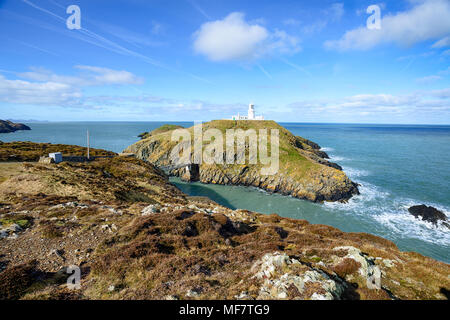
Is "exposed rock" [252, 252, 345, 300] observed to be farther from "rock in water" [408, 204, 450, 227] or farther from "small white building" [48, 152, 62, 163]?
"small white building" [48, 152, 62, 163]

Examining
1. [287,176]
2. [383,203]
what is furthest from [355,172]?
[287,176]

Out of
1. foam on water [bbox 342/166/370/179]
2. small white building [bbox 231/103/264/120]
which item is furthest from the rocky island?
small white building [bbox 231/103/264/120]

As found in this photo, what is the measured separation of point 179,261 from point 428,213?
148 ft

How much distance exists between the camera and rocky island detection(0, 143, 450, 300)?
25.1ft

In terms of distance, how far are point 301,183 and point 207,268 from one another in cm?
4242

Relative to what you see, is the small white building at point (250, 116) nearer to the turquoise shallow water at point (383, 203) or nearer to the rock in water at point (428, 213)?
the turquoise shallow water at point (383, 203)

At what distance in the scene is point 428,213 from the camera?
34.6 m

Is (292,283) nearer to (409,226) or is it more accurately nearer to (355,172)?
(409,226)

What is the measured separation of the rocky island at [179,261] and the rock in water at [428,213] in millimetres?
25167

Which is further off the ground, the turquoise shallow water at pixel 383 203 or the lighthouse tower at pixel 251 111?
the lighthouse tower at pixel 251 111

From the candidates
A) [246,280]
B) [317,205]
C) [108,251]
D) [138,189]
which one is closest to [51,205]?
[108,251]

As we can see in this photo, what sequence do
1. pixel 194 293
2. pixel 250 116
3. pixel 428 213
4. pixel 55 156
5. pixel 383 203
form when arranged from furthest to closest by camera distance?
pixel 250 116
pixel 383 203
pixel 55 156
pixel 428 213
pixel 194 293

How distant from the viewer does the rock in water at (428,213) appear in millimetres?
33469

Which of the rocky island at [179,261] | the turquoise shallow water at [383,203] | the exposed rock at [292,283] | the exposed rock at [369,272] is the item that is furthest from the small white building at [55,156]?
the exposed rock at [369,272]
